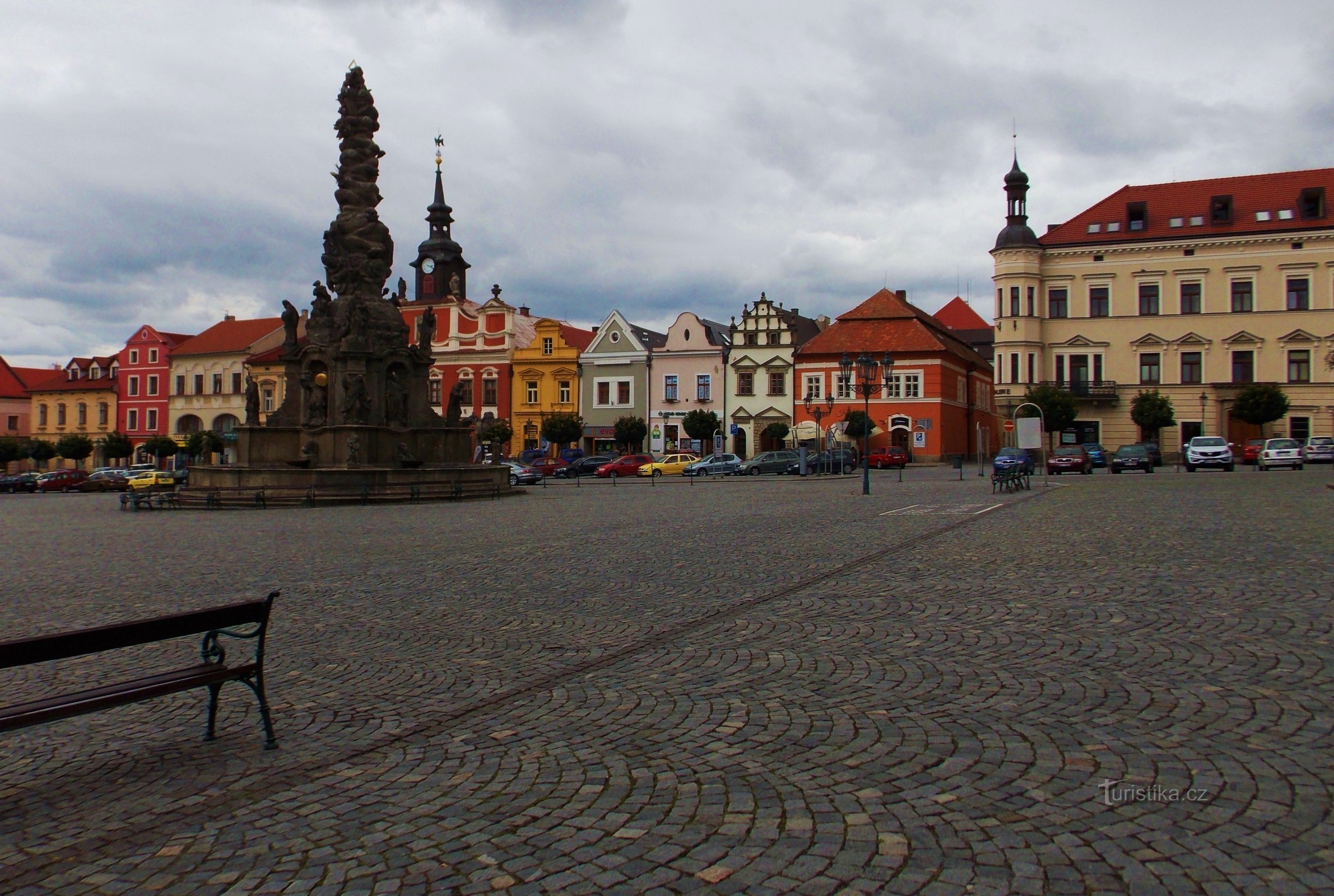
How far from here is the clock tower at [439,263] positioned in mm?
84688

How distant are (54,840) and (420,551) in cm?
1017

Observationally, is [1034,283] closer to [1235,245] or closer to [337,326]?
[1235,245]

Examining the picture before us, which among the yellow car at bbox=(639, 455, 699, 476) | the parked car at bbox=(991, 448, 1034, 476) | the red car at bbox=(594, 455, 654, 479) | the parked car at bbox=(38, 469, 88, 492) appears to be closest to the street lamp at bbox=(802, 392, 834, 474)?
the yellow car at bbox=(639, 455, 699, 476)

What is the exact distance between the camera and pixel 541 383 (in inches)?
2923

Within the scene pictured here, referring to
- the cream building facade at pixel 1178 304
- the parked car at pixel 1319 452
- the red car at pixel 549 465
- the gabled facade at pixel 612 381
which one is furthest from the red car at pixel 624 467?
the parked car at pixel 1319 452

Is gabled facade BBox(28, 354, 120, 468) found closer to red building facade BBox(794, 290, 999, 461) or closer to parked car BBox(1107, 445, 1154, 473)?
red building facade BBox(794, 290, 999, 461)

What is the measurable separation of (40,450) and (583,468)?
1886 inches

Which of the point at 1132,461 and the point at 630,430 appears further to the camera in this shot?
the point at 630,430

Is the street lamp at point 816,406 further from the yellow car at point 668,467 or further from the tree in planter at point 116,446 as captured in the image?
the tree in planter at point 116,446

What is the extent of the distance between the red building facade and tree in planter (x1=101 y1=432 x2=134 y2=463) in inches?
1983

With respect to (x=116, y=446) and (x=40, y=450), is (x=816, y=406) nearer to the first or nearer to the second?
(x=116, y=446)

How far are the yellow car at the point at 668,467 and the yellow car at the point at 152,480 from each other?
22387 millimetres

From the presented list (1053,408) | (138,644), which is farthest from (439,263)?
(138,644)

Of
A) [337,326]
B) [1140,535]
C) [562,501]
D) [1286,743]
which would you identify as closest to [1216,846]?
[1286,743]
